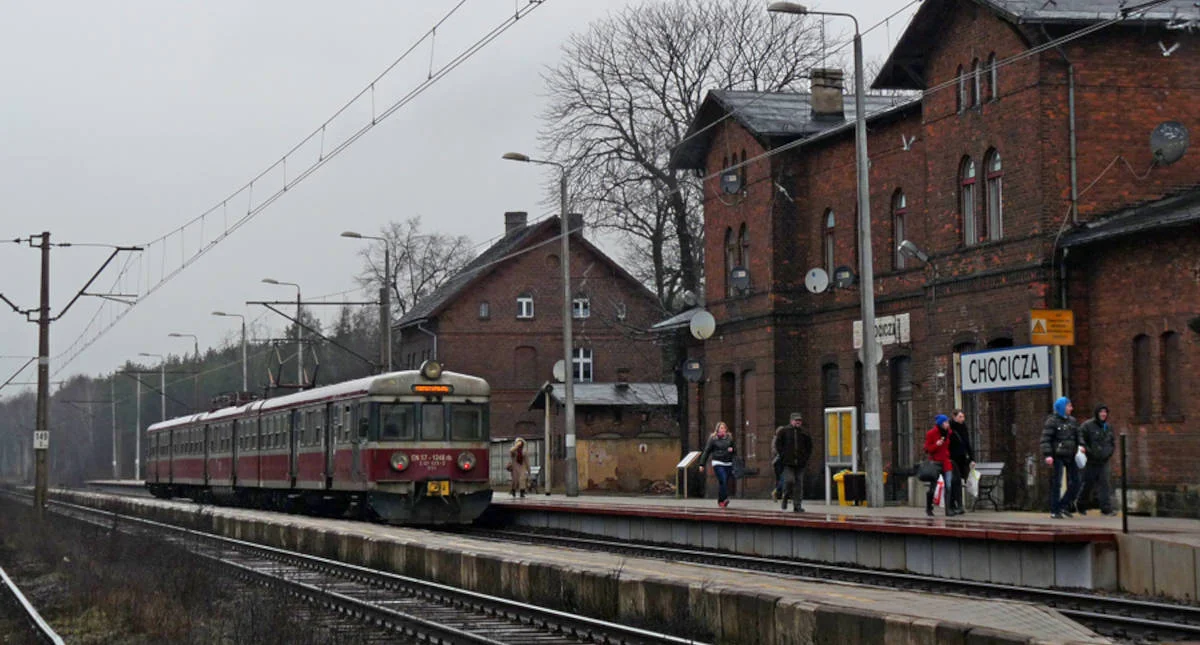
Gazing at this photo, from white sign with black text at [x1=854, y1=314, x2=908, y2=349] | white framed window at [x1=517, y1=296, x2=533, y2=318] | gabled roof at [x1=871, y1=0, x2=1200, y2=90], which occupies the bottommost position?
white sign with black text at [x1=854, y1=314, x2=908, y2=349]

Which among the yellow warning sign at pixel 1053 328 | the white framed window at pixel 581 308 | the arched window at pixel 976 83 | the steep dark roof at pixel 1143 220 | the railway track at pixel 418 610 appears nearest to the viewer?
the railway track at pixel 418 610

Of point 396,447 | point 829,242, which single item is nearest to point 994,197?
point 829,242

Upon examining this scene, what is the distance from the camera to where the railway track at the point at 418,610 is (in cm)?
1438

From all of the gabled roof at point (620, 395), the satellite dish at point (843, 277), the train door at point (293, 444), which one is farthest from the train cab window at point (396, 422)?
A: the gabled roof at point (620, 395)

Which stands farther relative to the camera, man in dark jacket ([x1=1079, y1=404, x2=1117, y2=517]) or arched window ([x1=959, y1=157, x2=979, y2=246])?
arched window ([x1=959, y1=157, x2=979, y2=246])

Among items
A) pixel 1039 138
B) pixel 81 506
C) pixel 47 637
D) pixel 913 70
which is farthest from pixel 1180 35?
pixel 81 506

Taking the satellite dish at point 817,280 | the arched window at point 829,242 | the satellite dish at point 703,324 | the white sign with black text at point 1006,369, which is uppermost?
the arched window at point 829,242

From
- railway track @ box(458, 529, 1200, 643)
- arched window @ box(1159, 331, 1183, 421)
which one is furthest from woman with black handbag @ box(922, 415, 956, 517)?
arched window @ box(1159, 331, 1183, 421)

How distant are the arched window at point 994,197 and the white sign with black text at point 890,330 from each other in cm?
426

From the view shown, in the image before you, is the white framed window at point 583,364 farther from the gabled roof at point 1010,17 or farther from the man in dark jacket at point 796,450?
the man in dark jacket at point 796,450

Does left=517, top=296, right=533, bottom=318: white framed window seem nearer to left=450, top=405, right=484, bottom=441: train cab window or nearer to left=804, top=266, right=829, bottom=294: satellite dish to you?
left=804, top=266, right=829, bottom=294: satellite dish

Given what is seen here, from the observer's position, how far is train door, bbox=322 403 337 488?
33.4m

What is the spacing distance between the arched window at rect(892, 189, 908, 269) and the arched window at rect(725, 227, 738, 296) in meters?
7.01

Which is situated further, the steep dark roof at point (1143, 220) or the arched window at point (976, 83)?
the arched window at point (976, 83)
